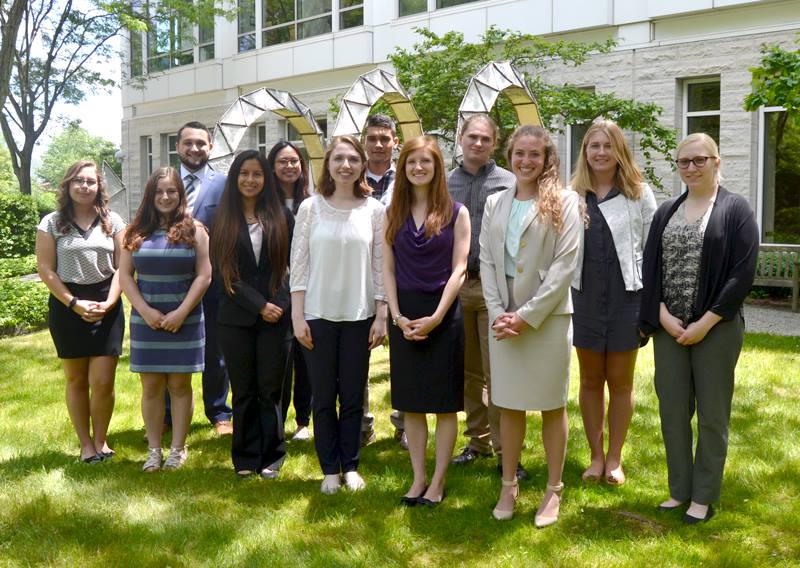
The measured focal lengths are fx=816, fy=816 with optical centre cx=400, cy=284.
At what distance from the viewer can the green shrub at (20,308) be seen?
12.0m

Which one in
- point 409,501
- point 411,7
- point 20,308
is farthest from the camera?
point 411,7

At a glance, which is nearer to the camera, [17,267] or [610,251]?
[610,251]

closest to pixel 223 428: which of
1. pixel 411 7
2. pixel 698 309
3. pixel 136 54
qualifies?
pixel 698 309

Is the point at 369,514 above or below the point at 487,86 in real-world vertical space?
below

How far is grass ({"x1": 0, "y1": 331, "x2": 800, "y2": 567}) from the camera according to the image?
13.2 ft

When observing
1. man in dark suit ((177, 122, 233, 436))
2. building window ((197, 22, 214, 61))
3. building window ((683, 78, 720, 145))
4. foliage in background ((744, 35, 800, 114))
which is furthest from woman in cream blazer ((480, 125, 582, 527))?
building window ((197, 22, 214, 61))

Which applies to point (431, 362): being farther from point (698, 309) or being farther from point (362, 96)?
point (362, 96)

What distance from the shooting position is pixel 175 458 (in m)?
5.46

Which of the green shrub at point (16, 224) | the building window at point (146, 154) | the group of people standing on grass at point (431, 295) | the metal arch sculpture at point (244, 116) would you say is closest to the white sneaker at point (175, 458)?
the group of people standing on grass at point (431, 295)

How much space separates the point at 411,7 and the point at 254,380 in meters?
14.6

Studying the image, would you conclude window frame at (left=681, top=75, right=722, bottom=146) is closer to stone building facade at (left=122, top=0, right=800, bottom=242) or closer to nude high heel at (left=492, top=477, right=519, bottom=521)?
stone building facade at (left=122, top=0, right=800, bottom=242)

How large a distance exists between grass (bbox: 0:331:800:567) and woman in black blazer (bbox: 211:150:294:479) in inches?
24.5

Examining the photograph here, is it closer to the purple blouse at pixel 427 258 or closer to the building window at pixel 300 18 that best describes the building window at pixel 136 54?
the building window at pixel 300 18

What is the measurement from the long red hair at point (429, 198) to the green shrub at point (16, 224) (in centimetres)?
1994
